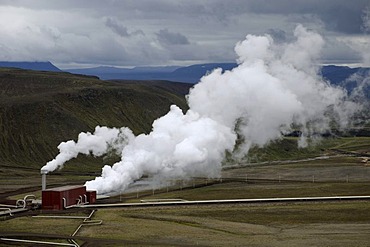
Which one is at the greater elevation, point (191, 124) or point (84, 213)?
point (191, 124)

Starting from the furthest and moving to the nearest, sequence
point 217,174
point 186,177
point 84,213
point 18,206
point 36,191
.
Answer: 1. point 217,174
2. point 186,177
3. point 36,191
4. point 18,206
5. point 84,213

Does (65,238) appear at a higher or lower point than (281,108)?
lower

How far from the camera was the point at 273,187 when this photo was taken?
520ft

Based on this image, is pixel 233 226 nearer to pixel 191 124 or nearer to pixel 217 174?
pixel 191 124

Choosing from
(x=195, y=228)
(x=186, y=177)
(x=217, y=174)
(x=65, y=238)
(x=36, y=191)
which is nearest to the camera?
(x=65, y=238)

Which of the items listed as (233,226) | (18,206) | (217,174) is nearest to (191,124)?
(217,174)

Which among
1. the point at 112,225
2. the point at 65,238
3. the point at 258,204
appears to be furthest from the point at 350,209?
the point at 65,238

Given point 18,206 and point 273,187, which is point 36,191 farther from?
point 273,187

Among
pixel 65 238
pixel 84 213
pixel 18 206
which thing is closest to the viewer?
pixel 65 238

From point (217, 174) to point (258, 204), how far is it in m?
62.3

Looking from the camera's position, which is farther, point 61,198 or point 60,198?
point 61,198

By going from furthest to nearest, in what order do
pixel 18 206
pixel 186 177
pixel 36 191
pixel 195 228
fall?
1. pixel 186 177
2. pixel 36 191
3. pixel 18 206
4. pixel 195 228

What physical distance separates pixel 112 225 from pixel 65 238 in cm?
1311

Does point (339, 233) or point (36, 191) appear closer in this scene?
point (339, 233)
